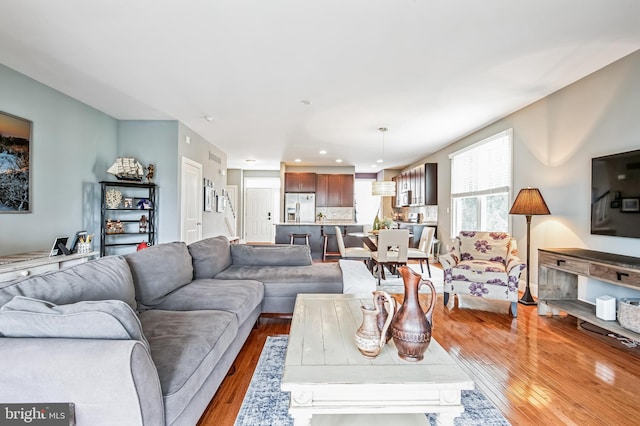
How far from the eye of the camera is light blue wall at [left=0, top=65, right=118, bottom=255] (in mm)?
3349

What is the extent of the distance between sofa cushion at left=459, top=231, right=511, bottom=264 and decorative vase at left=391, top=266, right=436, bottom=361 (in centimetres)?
302

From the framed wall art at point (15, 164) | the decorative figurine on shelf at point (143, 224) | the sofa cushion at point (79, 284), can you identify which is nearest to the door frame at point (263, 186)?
the decorative figurine on shelf at point (143, 224)

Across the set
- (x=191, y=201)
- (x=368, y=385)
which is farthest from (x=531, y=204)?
(x=191, y=201)

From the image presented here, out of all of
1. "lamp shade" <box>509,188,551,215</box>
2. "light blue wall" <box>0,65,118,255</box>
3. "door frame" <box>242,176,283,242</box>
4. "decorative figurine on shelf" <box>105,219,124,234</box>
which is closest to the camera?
"light blue wall" <box>0,65,118,255</box>

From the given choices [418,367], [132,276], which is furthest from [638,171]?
[132,276]

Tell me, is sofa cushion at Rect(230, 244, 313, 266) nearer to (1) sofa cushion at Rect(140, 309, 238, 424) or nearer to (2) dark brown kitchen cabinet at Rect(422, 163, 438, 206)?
(1) sofa cushion at Rect(140, 309, 238, 424)

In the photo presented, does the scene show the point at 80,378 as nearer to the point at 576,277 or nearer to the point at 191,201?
the point at 576,277

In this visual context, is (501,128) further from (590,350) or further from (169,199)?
(169,199)

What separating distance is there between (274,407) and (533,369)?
1.88 metres

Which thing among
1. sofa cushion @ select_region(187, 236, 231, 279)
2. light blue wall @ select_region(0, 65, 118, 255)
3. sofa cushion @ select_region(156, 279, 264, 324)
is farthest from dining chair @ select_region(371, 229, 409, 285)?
light blue wall @ select_region(0, 65, 118, 255)

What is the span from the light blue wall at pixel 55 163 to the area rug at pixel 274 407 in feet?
10.4

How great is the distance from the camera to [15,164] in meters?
3.32

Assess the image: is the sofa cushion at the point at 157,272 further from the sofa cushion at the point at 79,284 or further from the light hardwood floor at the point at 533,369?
the light hardwood floor at the point at 533,369

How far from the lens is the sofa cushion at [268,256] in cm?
376
